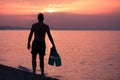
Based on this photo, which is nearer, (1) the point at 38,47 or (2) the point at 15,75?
(1) the point at 38,47

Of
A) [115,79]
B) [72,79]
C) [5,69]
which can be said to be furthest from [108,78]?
[5,69]

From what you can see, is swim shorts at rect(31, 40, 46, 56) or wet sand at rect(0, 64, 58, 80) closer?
swim shorts at rect(31, 40, 46, 56)

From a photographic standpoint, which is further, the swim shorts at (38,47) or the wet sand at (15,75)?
the wet sand at (15,75)

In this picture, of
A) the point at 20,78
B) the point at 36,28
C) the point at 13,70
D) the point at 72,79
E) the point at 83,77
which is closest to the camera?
the point at 36,28

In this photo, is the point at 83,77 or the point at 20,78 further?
the point at 83,77

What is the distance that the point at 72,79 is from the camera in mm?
37281

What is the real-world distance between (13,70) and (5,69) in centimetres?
53

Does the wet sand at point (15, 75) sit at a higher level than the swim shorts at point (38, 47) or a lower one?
lower

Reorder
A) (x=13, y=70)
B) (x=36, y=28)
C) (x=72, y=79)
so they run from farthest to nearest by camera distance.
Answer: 1. (x=72, y=79)
2. (x=13, y=70)
3. (x=36, y=28)

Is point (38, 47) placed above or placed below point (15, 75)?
above

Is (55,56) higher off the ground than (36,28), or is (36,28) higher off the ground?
(36,28)

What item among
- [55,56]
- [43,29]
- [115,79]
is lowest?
[115,79]

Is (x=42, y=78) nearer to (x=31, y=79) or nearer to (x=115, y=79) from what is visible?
(x=31, y=79)

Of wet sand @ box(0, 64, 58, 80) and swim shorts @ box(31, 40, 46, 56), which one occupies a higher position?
swim shorts @ box(31, 40, 46, 56)
